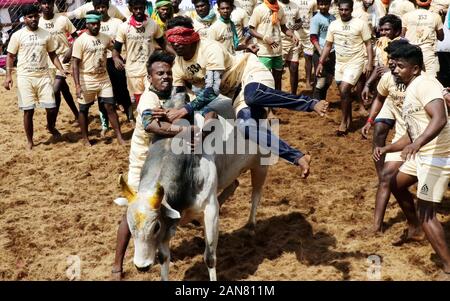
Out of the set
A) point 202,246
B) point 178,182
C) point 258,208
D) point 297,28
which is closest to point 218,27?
point 297,28

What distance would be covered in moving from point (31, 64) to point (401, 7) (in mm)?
6785

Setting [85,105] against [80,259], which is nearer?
[80,259]

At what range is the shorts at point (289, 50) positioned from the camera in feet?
40.3

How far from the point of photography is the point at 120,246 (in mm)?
6160

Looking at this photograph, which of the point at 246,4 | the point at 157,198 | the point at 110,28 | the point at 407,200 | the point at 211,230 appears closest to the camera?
the point at 157,198

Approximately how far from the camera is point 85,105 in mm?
10523

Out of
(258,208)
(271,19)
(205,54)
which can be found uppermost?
(205,54)

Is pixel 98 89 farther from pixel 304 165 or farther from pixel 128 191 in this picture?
pixel 128 191

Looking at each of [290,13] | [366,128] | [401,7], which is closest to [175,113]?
[366,128]

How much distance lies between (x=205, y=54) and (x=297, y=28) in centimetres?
652

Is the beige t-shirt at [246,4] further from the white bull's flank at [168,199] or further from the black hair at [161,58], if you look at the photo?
the black hair at [161,58]

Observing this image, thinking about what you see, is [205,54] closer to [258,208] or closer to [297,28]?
[258,208]

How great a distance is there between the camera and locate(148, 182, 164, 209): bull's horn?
509 centimetres

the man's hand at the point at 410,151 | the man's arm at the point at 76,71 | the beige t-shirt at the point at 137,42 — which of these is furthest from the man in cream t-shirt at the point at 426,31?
the man's arm at the point at 76,71
